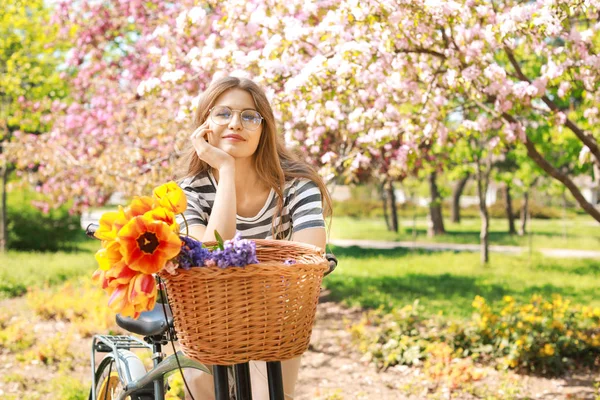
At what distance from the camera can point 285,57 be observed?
4652mm

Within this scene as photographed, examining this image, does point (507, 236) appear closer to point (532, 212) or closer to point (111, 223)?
point (532, 212)

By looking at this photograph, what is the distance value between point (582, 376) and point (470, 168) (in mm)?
8661

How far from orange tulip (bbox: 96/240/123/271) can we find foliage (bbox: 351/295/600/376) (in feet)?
13.8

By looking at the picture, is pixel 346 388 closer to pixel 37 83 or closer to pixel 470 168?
pixel 470 168

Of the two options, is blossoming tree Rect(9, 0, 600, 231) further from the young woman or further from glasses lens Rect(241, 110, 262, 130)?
glasses lens Rect(241, 110, 262, 130)

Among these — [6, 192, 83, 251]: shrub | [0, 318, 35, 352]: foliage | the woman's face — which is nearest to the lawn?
[6, 192, 83, 251]: shrub

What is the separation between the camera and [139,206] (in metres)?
1.56

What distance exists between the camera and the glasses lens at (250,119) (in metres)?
2.39

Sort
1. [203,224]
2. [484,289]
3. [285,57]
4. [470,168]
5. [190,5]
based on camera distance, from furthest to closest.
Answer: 1. [470,168]
2. [484,289]
3. [190,5]
4. [285,57]
5. [203,224]

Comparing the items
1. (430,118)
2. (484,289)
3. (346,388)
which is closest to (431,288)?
(484,289)

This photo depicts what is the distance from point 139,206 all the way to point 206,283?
25 cm

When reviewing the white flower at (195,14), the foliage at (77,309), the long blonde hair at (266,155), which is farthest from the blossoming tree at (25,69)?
the long blonde hair at (266,155)

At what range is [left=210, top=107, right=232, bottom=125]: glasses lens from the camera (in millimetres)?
2383

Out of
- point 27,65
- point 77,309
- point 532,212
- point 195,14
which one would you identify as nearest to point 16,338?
point 77,309
